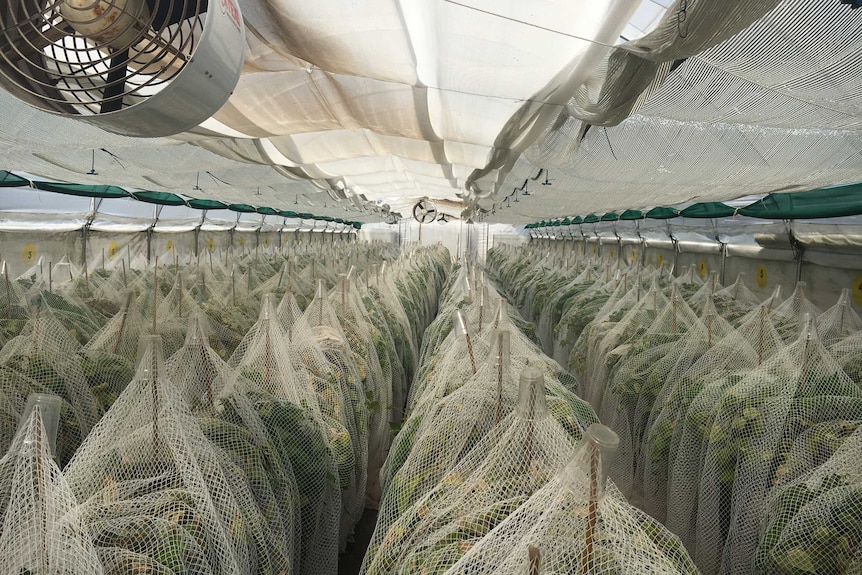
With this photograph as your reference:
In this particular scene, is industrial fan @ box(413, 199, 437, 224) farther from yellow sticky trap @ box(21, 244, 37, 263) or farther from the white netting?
the white netting

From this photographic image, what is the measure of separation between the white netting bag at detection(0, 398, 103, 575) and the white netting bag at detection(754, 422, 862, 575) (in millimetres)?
2357

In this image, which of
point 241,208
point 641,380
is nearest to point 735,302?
point 641,380

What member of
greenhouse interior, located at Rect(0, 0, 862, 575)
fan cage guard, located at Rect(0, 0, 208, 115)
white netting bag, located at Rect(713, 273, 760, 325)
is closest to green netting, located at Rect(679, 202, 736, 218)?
white netting bag, located at Rect(713, 273, 760, 325)

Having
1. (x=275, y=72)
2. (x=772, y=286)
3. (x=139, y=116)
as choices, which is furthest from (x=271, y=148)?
(x=772, y=286)

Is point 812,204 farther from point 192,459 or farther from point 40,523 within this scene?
point 40,523

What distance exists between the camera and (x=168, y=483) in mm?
2002

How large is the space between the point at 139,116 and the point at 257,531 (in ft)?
5.07

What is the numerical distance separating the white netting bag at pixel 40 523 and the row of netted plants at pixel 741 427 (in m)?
2.39

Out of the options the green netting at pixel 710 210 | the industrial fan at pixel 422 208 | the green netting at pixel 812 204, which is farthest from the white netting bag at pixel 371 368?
the industrial fan at pixel 422 208

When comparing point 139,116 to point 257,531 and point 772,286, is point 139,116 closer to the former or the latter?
point 257,531

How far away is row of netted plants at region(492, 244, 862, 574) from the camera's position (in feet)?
7.22

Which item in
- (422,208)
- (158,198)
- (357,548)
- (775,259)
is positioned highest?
(422,208)

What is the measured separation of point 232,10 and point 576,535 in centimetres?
175

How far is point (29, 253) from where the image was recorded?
31.4 feet
